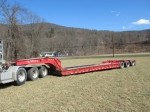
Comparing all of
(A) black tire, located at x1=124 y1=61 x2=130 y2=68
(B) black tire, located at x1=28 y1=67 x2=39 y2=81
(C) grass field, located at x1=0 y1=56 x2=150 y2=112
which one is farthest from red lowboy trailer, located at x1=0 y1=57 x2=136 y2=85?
(A) black tire, located at x1=124 y1=61 x2=130 y2=68

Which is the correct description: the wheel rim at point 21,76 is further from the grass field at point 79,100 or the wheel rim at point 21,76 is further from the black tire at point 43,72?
the black tire at point 43,72

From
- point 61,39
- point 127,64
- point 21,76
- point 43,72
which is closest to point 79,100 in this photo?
point 21,76

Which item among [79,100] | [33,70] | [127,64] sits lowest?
[79,100]

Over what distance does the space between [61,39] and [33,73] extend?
3269 inches

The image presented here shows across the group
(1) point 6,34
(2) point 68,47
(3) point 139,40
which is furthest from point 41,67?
(3) point 139,40

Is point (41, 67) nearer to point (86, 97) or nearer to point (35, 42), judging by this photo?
point (86, 97)

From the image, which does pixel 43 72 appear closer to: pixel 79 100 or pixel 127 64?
pixel 79 100

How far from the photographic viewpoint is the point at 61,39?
A: 92.3 m

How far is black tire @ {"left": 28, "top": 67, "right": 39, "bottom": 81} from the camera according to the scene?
9.58m

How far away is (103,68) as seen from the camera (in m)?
13.4

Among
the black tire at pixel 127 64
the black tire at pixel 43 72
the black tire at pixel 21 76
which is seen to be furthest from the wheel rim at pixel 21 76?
the black tire at pixel 127 64

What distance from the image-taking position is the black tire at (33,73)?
9.58m

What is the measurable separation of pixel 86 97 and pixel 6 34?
26.4m

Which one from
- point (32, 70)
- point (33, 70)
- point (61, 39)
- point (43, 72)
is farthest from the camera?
point (61, 39)
